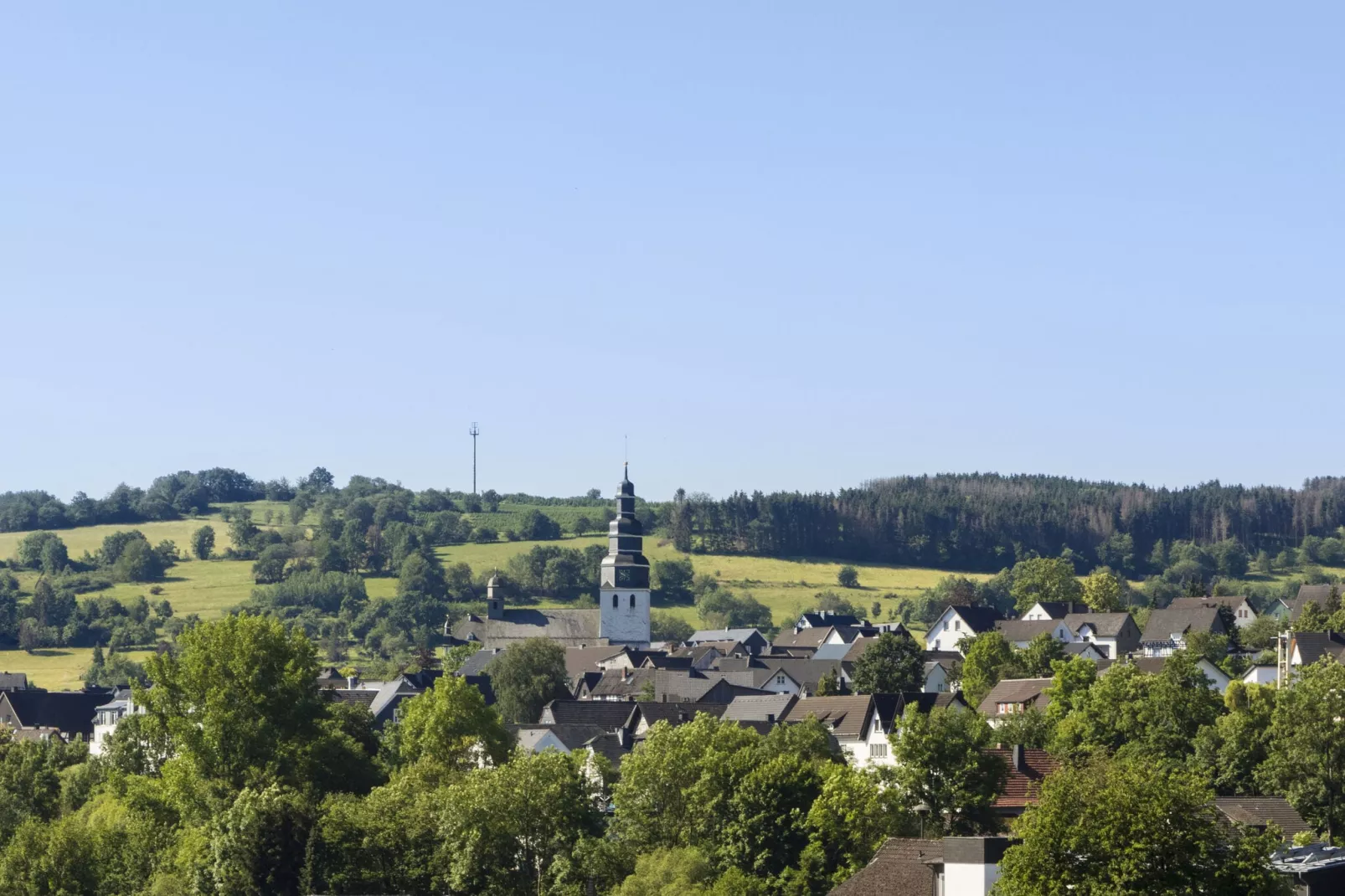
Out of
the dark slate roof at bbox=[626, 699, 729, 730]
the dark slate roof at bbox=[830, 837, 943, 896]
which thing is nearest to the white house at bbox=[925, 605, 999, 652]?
the dark slate roof at bbox=[626, 699, 729, 730]

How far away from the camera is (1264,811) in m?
64.6

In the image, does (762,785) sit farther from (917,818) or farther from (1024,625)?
(1024,625)

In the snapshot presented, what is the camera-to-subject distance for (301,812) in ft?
237

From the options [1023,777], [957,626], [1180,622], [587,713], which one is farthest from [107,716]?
[1023,777]

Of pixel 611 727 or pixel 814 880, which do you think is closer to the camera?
pixel 814 880

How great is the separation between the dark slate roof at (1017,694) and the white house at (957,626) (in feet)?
153

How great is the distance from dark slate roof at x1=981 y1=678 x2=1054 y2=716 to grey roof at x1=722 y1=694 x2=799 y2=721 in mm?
9701

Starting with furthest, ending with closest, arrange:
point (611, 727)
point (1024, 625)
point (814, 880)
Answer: point (1024, 625), point (611, 727), point (814, 880)

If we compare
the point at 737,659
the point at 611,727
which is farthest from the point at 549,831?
the point at 737,659

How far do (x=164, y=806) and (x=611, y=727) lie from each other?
1257 inches

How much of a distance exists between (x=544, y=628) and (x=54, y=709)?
60451 mm

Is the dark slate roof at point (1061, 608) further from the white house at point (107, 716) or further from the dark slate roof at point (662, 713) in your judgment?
the white house at point (107, 716)

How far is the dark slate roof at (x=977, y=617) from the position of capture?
150 metres

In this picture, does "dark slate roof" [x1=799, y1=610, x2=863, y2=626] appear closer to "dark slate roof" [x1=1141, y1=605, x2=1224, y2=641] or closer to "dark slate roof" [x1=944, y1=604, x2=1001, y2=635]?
"dark slate roof" [x1=944, y1=604, x2=1001, y2=635]
